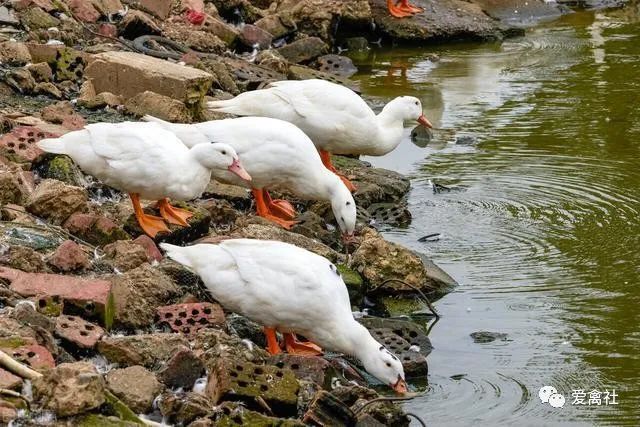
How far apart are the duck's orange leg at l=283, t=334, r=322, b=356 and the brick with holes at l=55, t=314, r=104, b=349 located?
1216mm

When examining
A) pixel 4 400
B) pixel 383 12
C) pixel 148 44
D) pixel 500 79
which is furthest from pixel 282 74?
pixel 4 400

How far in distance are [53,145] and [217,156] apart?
114 cm

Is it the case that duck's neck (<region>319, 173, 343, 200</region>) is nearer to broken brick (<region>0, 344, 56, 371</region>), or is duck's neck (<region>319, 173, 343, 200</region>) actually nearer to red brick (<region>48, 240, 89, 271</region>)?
red brick (<region>48, 240, 89, 271</region>)

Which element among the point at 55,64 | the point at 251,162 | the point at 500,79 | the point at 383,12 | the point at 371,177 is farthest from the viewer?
the point at 383,12

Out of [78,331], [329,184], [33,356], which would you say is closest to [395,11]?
[329,184]

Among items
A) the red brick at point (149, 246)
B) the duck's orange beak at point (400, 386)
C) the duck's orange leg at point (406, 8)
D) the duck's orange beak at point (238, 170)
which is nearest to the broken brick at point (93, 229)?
the red brick at point (149, 246)

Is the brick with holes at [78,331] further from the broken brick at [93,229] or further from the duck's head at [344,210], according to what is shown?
the duck's head at [344,210]

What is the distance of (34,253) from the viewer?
748 centimetres

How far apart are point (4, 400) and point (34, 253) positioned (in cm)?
197

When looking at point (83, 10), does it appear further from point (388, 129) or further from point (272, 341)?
point (272, 341)

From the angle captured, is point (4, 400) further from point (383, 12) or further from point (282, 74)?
point (383, 12)

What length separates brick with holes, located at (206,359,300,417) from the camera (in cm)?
610

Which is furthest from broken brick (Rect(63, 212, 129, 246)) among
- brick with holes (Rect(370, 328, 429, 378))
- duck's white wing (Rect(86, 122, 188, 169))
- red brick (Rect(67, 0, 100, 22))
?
red brick (Rect(67, 0, 100, 22))

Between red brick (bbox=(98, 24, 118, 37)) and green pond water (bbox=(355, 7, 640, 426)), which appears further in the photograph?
red brick (bbox=(98, 24, 118, 37))
